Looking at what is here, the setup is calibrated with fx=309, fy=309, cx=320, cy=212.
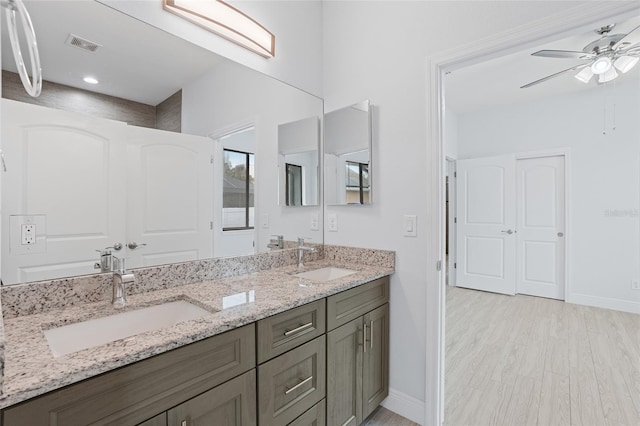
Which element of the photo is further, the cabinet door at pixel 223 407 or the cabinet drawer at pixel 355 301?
the cabinet drawer at pixel 355 301

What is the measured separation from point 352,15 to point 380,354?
224 centimetres

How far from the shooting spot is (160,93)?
1464 mm

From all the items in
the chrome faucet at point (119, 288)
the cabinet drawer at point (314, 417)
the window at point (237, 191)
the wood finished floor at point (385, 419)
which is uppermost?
the window at point (237, 191)

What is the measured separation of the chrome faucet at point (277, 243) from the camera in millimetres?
2035

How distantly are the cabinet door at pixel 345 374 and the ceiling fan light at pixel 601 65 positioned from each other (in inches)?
123

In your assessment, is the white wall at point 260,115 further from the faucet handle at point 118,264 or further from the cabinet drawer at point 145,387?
the cabinet drawer at point 145,387

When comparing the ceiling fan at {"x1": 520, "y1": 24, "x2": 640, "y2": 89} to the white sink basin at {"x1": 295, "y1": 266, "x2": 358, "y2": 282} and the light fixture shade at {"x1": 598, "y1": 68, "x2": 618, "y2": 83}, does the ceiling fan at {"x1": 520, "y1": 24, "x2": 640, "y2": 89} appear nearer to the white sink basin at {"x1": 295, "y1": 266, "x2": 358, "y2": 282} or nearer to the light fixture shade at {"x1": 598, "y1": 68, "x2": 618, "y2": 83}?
the light fixture shade at {"x1": 598, "y1": 68, "x2": 618, "y2": 83}

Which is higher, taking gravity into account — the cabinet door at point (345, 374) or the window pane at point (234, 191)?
the window pane at point (234, 191)

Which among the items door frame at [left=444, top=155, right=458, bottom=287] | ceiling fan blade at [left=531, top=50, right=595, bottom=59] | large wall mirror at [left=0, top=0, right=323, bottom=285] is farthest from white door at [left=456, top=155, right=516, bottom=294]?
large wall mirror at [left=0, top=0, right=323, bottom=285]

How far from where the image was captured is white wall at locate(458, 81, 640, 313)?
3695mm

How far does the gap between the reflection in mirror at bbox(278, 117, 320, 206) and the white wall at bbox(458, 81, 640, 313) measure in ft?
12.2

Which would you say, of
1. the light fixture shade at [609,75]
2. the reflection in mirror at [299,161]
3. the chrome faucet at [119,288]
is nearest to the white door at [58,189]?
the chrome faucet at [119,288]

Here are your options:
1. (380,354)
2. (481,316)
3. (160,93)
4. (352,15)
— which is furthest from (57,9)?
(481,316)

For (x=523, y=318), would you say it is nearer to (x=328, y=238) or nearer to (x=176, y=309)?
(x=328, y=238)
